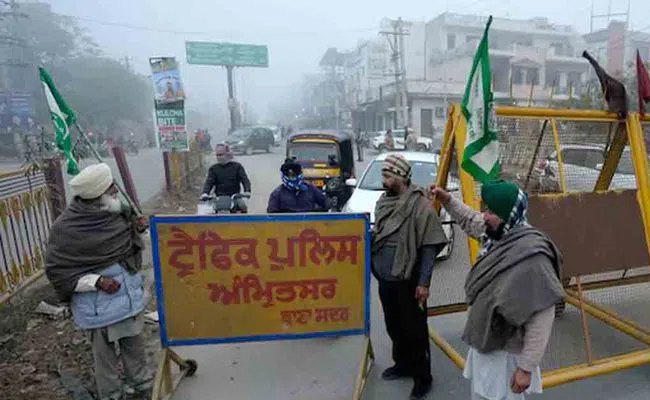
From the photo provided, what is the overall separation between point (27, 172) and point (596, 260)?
5069 mm

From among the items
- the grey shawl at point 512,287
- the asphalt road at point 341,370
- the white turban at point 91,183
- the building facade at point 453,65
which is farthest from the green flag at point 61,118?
the building facade at point 453,65

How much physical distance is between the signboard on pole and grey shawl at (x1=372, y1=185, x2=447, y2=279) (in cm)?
812

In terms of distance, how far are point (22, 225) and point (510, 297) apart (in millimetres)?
4415

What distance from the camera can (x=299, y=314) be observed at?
9.91 ft

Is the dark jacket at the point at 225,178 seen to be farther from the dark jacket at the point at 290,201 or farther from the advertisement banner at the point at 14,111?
the advertisement banner at the point at 14,111

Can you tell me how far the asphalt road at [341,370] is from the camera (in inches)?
125

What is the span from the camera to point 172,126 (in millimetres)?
9984

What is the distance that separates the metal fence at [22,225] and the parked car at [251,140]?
22262 millimetres

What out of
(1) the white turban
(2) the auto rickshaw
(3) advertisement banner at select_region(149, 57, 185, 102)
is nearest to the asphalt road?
(1) the white turban

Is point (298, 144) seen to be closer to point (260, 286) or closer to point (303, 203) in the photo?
point (303, 203)

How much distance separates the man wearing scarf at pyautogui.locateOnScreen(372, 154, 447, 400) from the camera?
2.87 m

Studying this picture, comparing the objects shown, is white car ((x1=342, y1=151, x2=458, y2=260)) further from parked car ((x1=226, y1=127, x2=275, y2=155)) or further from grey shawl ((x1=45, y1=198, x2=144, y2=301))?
parked car ((x1=226, y1=127, x2=275, y2=155))

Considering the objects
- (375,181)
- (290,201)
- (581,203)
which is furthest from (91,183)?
(375,181)

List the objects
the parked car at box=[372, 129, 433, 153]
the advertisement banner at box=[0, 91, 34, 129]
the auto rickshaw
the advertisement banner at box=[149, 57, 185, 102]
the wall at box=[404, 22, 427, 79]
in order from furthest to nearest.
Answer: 1. the wall at box=[404, 22, 427, 79]
2. the advertisement banner at box=[0, 91, 34, 129]
3. the parked car at box=[372, 129, 433, 153]
4. the auto rickshaw
5. the advertisement banner at box=[149, 57, 185, 102]
